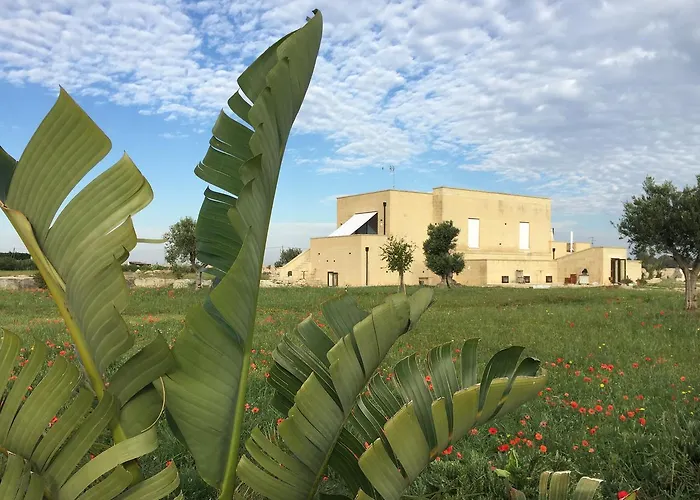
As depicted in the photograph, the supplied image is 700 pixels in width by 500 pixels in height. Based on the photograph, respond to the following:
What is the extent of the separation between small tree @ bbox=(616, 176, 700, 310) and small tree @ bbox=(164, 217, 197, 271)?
19.7 metres

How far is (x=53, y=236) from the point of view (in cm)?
169

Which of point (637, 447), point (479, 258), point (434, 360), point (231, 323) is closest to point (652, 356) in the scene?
point (637, 447)

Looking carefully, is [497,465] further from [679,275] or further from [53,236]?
[679,275]

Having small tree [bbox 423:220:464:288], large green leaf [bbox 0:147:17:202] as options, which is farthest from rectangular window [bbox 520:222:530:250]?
large green leaf [bbox 0:147:17:202]

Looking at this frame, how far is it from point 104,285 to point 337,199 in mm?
46001

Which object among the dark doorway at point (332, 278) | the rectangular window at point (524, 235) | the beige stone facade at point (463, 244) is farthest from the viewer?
the rectangular window at point (524, 235)

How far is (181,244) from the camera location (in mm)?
28969

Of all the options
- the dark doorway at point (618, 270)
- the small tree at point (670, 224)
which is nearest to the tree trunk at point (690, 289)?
the small tree at point (670, 224)

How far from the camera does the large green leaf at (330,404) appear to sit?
1615mm

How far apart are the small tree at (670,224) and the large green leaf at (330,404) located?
60.0 feet

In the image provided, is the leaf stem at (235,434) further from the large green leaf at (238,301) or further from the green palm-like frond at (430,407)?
the green palm-like frond at (430,407)

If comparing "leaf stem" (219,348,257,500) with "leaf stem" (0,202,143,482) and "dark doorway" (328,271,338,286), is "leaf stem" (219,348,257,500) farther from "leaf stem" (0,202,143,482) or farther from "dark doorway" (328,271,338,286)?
"dark doorway" (328,271,338,286)

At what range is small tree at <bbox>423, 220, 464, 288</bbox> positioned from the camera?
34500 millimetres

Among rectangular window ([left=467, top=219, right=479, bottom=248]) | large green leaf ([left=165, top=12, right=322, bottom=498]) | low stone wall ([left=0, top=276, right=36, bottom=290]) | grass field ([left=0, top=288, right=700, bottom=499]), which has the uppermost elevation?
rectangular window ([left=467, top=219, right=479, bottom=248])
